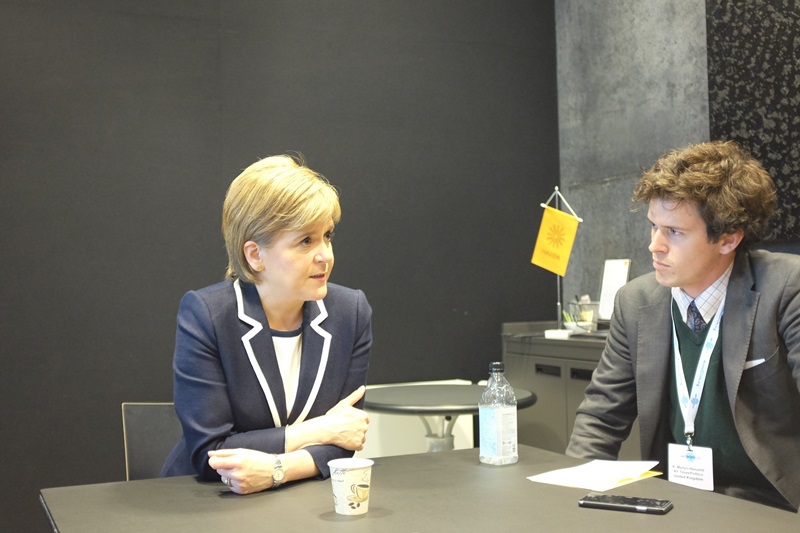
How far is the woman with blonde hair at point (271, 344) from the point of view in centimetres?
186

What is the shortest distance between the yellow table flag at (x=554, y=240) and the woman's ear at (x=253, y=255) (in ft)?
6.37

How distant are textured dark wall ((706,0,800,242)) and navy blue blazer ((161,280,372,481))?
1968 mm

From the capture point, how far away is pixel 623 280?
153 inches

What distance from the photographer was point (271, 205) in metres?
1.94

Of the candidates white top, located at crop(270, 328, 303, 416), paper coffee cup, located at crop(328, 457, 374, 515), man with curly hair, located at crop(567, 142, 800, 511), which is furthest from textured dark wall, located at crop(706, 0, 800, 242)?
paper coffee cup, located at crop(328, 457, 374, 515)

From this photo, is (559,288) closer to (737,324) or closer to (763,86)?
(763,86)

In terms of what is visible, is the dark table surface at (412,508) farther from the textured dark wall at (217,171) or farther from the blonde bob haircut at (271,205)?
the textured dark wall at (217,171)

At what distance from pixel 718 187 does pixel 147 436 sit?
5.32ft

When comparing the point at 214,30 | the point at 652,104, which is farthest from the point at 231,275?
the point at 652,104

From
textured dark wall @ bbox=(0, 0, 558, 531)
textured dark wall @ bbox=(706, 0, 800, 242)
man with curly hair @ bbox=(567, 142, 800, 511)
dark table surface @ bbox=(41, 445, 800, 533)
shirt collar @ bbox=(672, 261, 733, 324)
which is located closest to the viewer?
dark table surface @ bbox=(41, 445, 800, 533)

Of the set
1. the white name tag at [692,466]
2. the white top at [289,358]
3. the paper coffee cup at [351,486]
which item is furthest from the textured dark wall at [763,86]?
the paper coffee cup at [351,486]

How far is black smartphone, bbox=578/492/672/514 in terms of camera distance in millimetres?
1458

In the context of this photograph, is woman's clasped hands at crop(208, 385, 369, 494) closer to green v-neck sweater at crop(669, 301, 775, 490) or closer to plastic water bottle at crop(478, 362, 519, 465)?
plastic water bottle at crop(478, 362, 519, 465)

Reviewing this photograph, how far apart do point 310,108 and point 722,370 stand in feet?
8.19
